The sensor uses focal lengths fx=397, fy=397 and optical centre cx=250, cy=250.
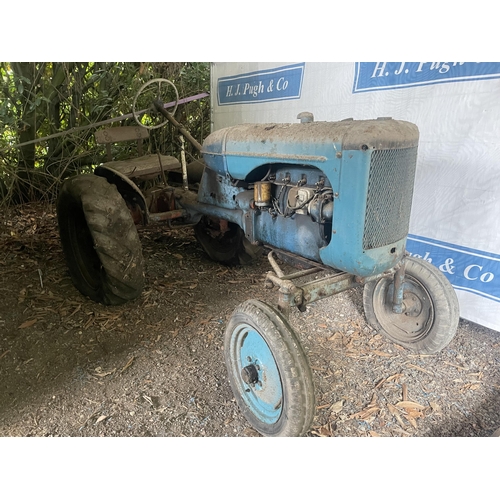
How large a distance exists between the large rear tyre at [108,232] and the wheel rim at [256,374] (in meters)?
0.65

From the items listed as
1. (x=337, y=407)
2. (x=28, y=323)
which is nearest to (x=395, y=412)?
(x=337, y=407)

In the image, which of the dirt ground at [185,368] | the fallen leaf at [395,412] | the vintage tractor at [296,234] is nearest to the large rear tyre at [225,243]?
the dirt ground at [185,368]

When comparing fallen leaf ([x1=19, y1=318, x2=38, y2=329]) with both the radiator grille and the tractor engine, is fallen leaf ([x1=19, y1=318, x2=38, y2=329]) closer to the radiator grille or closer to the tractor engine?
the tractor engine

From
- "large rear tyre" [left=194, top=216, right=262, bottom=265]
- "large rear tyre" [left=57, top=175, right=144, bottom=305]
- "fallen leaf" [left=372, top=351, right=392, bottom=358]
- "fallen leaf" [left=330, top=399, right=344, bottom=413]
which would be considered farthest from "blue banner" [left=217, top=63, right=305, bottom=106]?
"fallen leaf" [left=330, top=399, right=344, bottom=413]

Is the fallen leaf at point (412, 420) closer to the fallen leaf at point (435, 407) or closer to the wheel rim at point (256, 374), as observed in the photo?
the fallen leaf at point (435, 407)

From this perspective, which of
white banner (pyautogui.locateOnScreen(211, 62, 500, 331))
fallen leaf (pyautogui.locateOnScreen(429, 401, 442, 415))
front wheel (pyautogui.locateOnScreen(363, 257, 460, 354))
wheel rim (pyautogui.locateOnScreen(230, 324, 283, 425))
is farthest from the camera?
white banner (pyautogui.locateOnScreen(211, 62, 500, 331))

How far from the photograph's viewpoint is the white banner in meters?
1.73

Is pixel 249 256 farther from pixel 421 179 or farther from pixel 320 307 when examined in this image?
pixel 421 179

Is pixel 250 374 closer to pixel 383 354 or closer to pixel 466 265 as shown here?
pixel 383 354

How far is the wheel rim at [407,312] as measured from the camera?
167 cm

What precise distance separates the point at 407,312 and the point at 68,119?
113 inches

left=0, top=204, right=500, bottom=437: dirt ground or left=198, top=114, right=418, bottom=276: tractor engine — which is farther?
left=0, top=204, right=500, bottom=437: dirt ground

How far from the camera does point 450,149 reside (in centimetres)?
186

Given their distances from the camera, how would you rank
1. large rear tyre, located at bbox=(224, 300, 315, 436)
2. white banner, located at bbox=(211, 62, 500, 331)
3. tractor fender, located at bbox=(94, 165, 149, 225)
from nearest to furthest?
1. large rear tyre, located at bbox=(224, 300, 315, 436)
2. white banner, located at bbox=(211, 62, 500, 331)
3. tractor fender, located at bbox=(94, 165, 149, 225)
